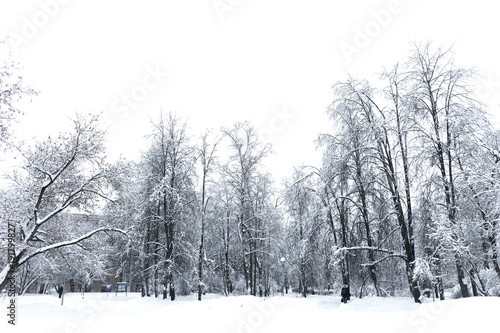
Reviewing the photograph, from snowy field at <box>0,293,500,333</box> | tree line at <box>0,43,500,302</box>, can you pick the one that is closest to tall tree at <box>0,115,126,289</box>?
tree line at <box>0,43,500,302</box>

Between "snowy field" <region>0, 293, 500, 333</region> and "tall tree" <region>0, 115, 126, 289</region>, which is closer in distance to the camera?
"snowy field" <region>0, 293, 500, 333</region>

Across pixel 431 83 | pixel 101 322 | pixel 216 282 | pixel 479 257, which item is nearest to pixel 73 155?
pixel 101 322

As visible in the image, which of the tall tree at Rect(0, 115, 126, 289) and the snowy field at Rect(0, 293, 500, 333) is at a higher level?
the tall tree at Rect(0, 115, 126, 289)

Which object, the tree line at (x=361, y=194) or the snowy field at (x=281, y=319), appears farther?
the tree line at (x=361, y=194)

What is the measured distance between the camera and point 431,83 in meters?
17.4

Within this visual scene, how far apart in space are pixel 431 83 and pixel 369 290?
39.8 feet

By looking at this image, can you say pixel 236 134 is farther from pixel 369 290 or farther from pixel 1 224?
pixel 1 224

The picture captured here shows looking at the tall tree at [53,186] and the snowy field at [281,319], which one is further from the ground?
the tall tree at [53,186]

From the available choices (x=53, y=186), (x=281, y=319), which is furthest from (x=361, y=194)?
(x=53, y=186)

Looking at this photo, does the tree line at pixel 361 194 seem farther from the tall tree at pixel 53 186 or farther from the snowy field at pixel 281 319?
the snowy field at pixel 281 319

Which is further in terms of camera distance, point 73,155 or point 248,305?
point 248,305

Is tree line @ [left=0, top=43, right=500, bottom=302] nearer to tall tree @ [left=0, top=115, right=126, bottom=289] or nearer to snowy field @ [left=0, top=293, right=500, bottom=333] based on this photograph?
tall tree @ [left=0, top=115, right=126, bottom=289]

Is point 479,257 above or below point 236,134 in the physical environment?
below

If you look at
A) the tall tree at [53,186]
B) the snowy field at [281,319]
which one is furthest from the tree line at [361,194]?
the snowy field at [281,319]
